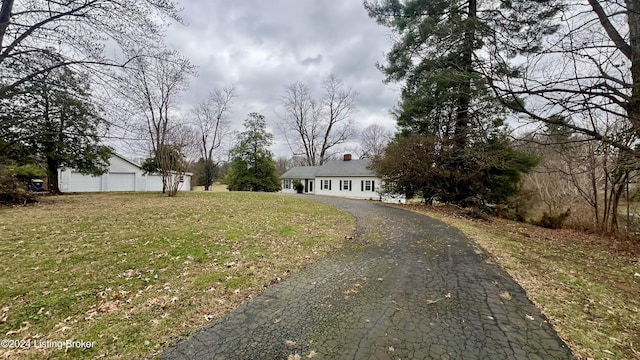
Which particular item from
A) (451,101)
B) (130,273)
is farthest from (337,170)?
(130,273)

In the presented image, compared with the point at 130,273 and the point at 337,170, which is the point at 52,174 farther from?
the point at 337,170

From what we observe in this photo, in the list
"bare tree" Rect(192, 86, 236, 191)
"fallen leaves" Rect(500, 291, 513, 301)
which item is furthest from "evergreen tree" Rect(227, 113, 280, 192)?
"fallen leaves" Rect(500, 291, 513, 301)

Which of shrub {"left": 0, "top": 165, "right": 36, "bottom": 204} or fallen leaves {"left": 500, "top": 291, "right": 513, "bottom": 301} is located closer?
fallen leaves {"left": 500, "top": 291, "right": 513, "bottom": 301}

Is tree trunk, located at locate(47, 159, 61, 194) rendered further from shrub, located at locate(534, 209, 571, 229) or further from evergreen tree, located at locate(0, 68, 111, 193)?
shrub, located at locate(534, 209, 571, 229)

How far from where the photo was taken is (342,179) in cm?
2872

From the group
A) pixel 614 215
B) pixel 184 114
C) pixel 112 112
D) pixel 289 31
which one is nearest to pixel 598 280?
pixel 614 215

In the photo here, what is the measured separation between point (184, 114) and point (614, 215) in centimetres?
2367

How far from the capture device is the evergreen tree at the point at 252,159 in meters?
30.7

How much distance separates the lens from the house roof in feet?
90.7

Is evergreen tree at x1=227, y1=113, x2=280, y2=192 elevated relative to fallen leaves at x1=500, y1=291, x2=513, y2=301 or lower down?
elevated

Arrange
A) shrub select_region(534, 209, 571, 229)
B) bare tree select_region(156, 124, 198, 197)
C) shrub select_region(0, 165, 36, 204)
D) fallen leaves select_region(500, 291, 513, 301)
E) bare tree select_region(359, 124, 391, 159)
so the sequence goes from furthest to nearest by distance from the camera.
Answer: bare tree select_region(359, 124, 391, 159), bare tree select_region(156, 124, 198, 197), shrub select_region(534, 209, 571, 229), shrub select_region(0, 165, 36, 204), fallen leaves select_region(500, 291, 513, 301)

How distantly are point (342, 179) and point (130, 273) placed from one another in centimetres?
2517

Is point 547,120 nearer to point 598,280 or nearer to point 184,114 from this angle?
point 598,280

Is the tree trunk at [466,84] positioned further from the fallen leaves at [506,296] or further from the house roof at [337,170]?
the house roof at [337,170]
